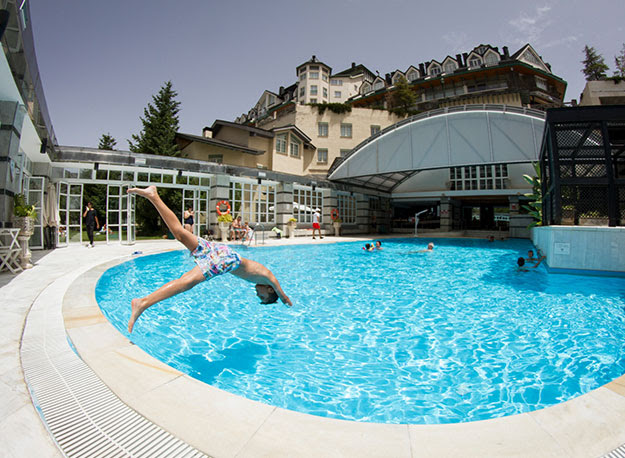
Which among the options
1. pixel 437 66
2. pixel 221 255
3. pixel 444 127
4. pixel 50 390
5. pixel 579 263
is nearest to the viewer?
pixel 50 390

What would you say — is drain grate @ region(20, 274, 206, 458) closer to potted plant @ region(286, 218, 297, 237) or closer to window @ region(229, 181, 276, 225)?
window @ region(229, 181, 276, 225)

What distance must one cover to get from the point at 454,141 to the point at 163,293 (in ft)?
57.6

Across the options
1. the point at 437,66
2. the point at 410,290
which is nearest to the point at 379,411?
the point at 410,290

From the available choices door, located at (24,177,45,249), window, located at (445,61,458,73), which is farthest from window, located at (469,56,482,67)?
door, located at (24,177,45,249)

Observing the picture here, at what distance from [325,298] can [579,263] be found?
7.13 meters

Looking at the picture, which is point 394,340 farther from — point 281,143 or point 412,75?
point 412,75

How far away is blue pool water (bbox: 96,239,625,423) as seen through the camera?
9.71 feet

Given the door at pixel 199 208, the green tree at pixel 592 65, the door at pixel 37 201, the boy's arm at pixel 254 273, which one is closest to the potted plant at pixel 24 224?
the door at pixel 37 201

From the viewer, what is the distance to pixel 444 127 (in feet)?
55.1

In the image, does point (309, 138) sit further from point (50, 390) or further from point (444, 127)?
point (50, 390)

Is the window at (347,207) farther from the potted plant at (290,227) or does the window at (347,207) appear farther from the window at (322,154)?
the window at (322,154)

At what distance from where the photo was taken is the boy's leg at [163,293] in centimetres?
301

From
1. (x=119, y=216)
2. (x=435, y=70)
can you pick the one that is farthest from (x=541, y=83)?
(x=119, y=216)

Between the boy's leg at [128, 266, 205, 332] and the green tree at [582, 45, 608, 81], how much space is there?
59824 mm
